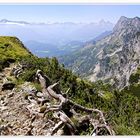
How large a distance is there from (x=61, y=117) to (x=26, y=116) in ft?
6.36

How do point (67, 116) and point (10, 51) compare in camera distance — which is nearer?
point (67, 116)

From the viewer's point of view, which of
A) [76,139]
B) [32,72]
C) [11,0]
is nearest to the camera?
[76,139]

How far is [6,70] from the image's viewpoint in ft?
90.7

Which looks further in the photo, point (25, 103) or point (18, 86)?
point (18, 86)

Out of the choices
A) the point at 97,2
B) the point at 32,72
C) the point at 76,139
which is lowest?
the point at 76,139

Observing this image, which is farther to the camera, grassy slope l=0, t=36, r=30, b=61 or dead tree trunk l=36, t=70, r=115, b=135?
grassy slope l=0, t=36, r=30, b=61

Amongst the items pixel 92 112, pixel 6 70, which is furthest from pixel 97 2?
pixel 6 70

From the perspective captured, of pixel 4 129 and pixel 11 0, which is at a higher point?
pixel 11 0

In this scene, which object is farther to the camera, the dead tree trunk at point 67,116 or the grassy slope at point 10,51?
the grassy slope at point 10,51

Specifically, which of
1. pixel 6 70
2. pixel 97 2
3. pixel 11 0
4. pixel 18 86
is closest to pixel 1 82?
pixel 18 86

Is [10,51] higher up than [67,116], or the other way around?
[10,51]

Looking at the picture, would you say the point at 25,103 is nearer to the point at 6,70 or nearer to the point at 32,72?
the point at 32,72

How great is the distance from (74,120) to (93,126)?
960 mm

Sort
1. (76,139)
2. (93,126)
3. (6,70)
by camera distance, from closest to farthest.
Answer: (76,139) < (93,126) < (6,70)
